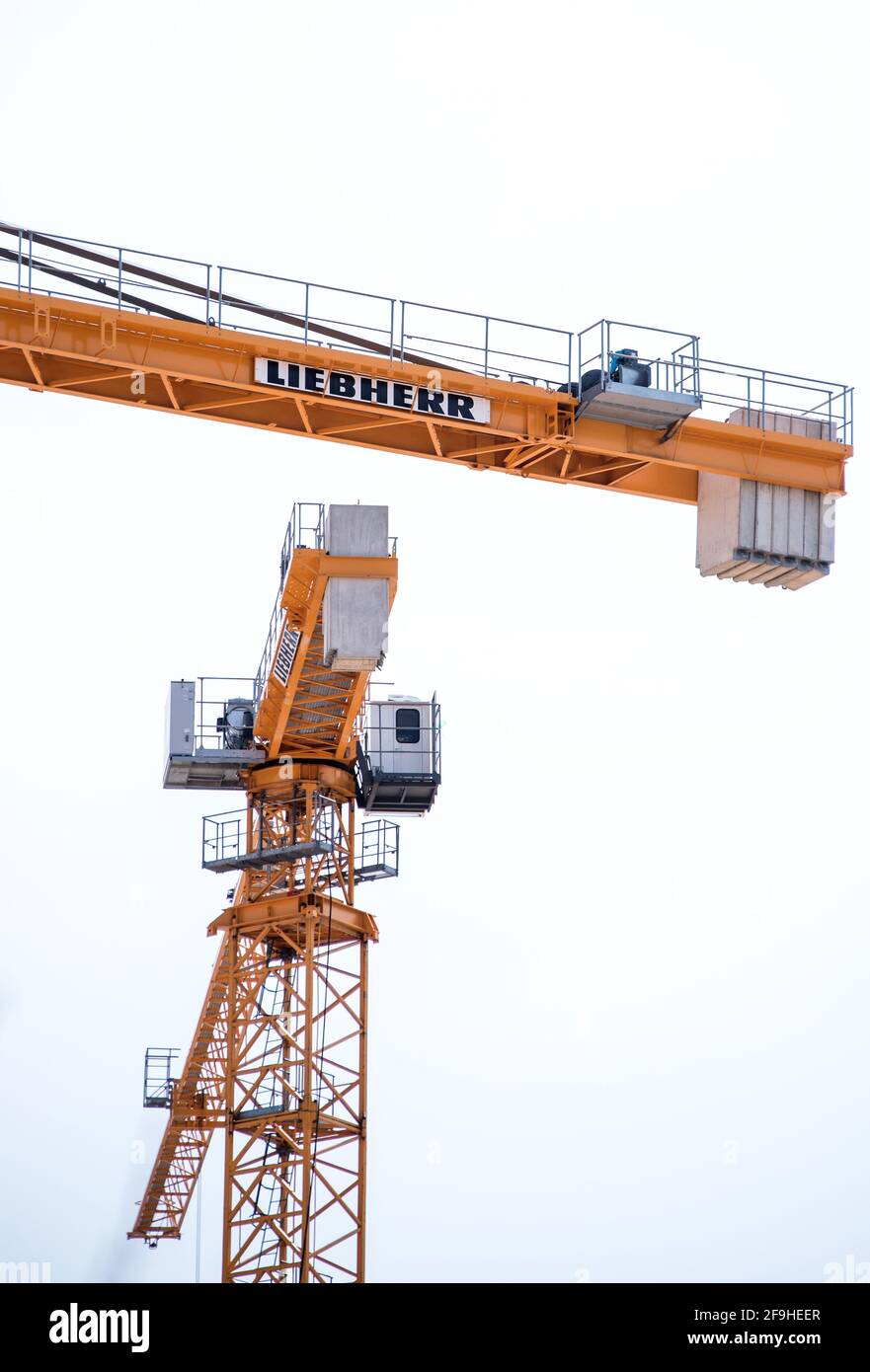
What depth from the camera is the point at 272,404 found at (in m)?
37.2

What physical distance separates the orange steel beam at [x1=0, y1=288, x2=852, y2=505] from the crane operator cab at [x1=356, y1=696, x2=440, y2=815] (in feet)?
43.5

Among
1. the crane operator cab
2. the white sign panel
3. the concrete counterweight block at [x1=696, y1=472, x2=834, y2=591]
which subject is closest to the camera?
the white sign panel

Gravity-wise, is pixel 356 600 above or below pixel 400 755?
above

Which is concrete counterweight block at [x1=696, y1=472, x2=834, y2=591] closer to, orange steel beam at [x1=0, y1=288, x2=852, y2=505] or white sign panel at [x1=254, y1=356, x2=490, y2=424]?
orange steel beam at [x1=0, y1=288, x2=852, y2=505]

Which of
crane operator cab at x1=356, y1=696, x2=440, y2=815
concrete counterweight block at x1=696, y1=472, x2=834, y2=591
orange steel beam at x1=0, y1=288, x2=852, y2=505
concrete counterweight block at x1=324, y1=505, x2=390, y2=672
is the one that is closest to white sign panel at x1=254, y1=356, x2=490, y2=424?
orange steel beam at x1=0, y1=288, x2=852, y2=505

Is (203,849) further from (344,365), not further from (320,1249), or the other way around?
(344,365)
